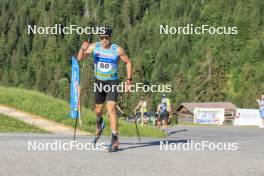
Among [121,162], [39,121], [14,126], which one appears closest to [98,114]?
[121,162]

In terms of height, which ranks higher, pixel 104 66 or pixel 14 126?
pixel 104 66

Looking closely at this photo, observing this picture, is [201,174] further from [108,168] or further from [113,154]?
[113,154]

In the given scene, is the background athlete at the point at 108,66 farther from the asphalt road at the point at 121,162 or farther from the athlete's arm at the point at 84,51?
the asphalt road at the point at 121,162

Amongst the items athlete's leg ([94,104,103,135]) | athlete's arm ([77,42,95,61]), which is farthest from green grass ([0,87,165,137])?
athlete's arm ([77,42,95,61])

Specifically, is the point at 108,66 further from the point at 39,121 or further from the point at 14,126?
the point at 39,121

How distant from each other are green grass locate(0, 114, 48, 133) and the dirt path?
533mm

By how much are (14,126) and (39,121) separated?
1.85 meters

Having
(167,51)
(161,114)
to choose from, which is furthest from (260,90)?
(161,114)

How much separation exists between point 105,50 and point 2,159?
9.80ft

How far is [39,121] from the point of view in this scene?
2109 cm

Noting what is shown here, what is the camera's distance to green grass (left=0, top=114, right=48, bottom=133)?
729 inches

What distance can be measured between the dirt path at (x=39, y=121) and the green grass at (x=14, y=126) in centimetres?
53

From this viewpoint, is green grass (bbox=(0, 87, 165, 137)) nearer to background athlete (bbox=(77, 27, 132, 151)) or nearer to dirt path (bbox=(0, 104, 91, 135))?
dirt path (bbox=(0, 104, 91, 135))

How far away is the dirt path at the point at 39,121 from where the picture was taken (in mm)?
19891
